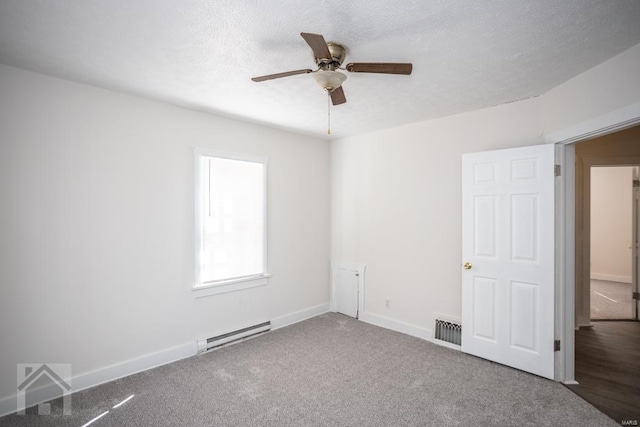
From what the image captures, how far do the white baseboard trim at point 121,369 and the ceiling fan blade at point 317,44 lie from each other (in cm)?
310

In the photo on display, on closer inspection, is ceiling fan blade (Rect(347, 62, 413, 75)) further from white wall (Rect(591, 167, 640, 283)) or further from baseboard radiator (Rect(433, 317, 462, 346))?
white wall (Rect(591, 167, 640, 283))

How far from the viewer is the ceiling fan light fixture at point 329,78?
1.98m

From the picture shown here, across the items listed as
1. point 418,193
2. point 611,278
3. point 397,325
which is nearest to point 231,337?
point 397,325

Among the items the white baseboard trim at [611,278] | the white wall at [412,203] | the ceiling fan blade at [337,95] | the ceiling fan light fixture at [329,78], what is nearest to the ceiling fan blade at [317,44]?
the ceiling fan light fixture at [329,78]

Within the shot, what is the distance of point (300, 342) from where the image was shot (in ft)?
11.9

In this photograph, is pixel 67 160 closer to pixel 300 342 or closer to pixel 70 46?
pixel 70 46

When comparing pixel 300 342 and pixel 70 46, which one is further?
pixel 300 342

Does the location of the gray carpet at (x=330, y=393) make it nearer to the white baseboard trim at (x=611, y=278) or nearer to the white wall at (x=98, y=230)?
the white wall at (x=98, y=230)

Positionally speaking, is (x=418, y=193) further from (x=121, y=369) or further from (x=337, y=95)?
(x=121, y=369)

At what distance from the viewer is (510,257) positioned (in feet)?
9.84

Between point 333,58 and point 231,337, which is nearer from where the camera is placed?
point 333,58

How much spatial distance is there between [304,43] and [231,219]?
2.24 meters

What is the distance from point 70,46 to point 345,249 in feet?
12.2

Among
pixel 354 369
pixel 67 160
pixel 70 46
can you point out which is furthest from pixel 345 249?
pixel 70 46
